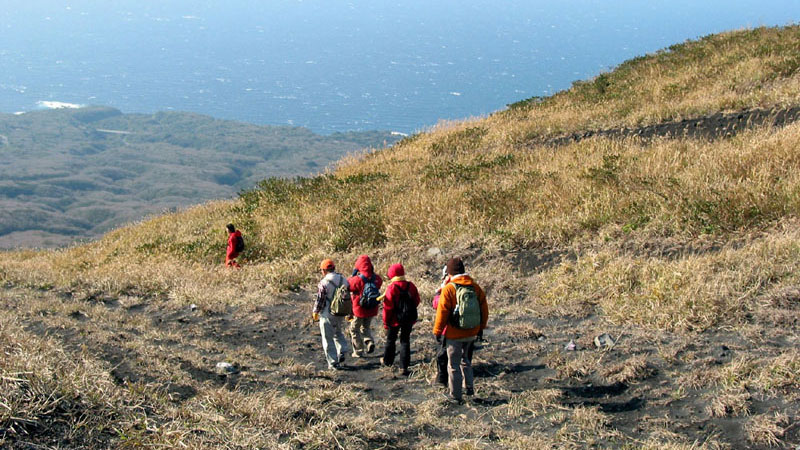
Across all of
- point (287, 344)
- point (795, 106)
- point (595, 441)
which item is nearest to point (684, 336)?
point (595, 441)

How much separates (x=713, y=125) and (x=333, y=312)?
11.7m

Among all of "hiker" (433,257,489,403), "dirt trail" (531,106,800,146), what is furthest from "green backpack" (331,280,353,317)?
"dirt trail" (531,106,800,146)

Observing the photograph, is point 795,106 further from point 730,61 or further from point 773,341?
point 773,341

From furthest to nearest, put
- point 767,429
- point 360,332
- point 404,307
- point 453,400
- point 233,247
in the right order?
point 233,247, point 360,332, point 404,307, point 453,400, point 767,429

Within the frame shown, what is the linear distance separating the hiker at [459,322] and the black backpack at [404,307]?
80cm

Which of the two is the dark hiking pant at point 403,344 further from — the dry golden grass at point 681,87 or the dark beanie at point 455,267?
the dry golden grass at point 681,87

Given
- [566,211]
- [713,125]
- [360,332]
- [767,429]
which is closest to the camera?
[767,429]

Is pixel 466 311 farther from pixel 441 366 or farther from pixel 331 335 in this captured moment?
pixel 331 335

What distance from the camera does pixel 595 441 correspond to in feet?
17.8

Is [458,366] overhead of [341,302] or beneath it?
A: beneath

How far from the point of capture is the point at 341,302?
7996mm

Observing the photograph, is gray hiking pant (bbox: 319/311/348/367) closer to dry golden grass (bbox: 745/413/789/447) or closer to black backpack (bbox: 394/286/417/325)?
black backpack (bbox: 394/286/417/325)

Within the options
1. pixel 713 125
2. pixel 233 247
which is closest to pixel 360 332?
pixel 233 247

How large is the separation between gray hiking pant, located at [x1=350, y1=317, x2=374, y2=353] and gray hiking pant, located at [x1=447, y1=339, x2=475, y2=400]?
1.93 meters
